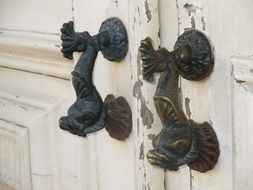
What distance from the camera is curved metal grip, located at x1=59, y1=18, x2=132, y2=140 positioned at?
572 millimetres

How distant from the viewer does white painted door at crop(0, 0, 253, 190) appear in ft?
1.67

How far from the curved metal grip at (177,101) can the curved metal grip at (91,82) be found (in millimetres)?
77

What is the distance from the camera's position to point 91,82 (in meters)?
0.58


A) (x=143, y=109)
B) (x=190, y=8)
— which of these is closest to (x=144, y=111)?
(x=143, y=109)

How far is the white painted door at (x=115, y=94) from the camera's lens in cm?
51

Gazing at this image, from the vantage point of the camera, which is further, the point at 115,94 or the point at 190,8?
the point at 115,94

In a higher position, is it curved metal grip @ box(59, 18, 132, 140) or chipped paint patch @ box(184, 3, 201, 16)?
chipped paint patch @ box(184, 3, 201, 16)

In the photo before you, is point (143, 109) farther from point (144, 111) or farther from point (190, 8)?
point (190, 8)

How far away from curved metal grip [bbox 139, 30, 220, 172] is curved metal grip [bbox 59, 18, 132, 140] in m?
0.08

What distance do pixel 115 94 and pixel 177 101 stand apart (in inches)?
5.5

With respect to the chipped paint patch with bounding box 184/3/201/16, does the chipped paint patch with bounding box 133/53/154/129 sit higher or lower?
lower

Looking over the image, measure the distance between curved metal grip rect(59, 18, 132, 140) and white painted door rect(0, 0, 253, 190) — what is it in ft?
0.04

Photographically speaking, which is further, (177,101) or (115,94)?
(115,94)

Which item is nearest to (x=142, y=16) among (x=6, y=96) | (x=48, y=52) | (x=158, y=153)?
(x=158, y=153)
